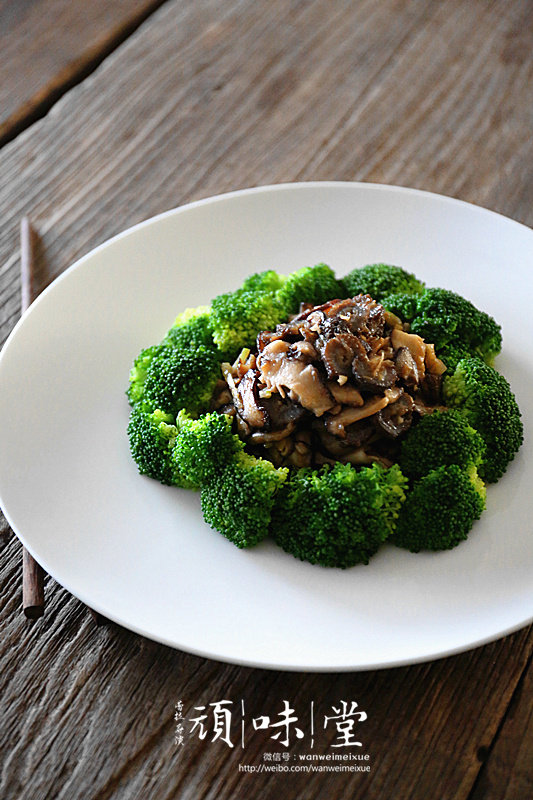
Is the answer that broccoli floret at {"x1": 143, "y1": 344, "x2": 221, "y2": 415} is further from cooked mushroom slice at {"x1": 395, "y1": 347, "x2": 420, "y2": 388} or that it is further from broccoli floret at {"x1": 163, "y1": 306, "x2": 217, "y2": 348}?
cooked mushroom slice at {"x1": 395, "y1": 347, "x2": 420, "y2": 388}

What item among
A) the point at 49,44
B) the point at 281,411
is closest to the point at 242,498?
the point at 281,411

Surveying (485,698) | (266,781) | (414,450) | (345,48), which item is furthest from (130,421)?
(345,48)

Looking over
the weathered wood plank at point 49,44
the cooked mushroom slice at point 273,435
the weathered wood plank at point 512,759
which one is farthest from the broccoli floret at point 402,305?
the weathered wood plank at point 49,44

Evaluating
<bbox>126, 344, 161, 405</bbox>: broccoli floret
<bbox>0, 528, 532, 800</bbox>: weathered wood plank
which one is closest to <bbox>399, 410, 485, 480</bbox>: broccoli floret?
<bbox>0, 528, 532, 800</bbox>: weathered wood plank

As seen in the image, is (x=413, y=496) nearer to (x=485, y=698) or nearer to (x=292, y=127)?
(x=485, y=698)

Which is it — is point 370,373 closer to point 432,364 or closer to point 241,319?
point 432,364

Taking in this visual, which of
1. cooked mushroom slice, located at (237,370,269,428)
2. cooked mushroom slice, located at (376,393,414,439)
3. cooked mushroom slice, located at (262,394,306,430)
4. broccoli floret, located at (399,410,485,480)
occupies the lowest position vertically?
broccoli floret, located at (399,410,485,480)
